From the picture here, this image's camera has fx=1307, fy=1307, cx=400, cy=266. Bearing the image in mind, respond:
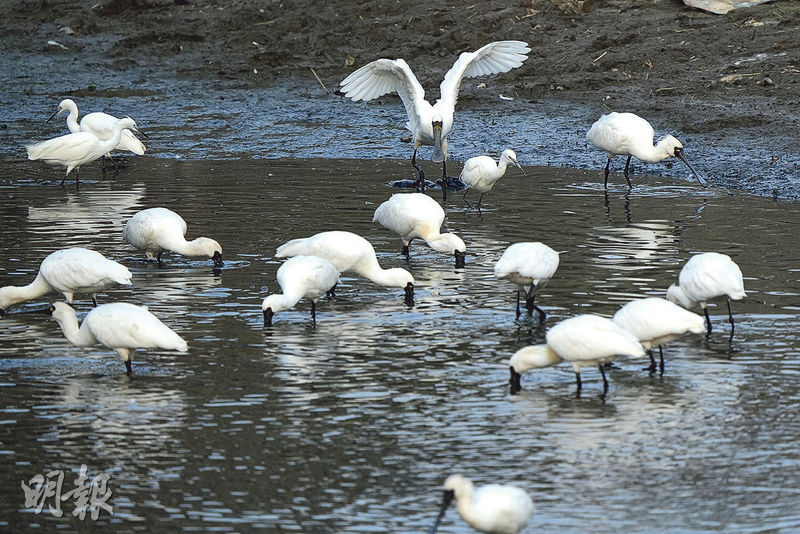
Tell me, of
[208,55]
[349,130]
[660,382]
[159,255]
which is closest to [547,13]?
[349,130]

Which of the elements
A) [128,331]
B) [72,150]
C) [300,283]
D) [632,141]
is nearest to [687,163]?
[632,141]

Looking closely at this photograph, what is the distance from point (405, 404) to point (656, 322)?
58.1 inches

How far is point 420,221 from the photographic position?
10906 millimetres

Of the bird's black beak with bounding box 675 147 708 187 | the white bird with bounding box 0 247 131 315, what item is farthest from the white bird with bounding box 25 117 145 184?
the white bird with bounding box 0 247 131 315

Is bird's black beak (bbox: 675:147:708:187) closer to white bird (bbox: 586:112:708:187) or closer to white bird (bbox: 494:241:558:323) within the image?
white bird (bbox: 586:112:708:187)

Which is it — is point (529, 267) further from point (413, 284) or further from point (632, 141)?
point (632, 141)

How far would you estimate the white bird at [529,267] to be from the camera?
8.61 m

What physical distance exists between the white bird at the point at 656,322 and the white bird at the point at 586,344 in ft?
0.81

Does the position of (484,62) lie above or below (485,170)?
above

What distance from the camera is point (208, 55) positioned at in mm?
24344

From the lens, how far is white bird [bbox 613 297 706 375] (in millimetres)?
7238

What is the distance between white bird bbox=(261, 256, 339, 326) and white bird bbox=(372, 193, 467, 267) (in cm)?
194

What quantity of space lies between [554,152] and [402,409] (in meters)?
10.1

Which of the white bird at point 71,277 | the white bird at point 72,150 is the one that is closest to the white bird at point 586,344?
the white bird at point 71,277
